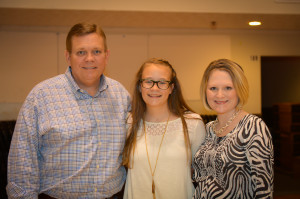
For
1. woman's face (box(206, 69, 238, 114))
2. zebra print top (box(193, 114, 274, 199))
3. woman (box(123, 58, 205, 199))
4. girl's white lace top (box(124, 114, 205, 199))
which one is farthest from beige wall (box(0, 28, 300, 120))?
zebra print top (box(193, 114, 274, 199))

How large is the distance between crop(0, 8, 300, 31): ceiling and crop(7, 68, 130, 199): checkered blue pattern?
2.12 m

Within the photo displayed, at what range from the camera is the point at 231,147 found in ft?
5.68

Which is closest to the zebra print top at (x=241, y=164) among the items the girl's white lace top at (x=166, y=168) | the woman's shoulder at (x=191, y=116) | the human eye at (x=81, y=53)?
the girl's white lace top at (x=166, y=168)

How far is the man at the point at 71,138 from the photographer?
6.01 ft

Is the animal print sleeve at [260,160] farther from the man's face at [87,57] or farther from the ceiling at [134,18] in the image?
the ceiling at [134,18]

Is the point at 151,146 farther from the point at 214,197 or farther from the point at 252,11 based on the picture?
the point at 252,11

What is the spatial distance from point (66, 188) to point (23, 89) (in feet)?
11.1

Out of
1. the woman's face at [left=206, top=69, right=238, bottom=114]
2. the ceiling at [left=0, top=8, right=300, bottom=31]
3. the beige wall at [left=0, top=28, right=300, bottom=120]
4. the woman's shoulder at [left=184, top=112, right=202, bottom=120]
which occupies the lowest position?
the woman's shoulder at [left=184, top=112, right=202, bottom=120]

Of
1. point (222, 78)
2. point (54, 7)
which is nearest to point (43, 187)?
point (222, 78)

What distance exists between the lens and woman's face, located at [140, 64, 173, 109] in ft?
6.82

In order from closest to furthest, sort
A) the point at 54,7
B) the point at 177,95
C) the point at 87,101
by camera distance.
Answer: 1. the point at 87,101
2. the point at 177,95
3. the point at 54,7

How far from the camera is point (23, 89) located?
15.6ft

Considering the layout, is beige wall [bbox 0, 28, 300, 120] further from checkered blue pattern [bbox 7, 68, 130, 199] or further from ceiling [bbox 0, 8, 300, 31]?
checkered blue pattern [bbox 7, 68, 130, 199]

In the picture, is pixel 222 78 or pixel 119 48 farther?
pixel 119 48
